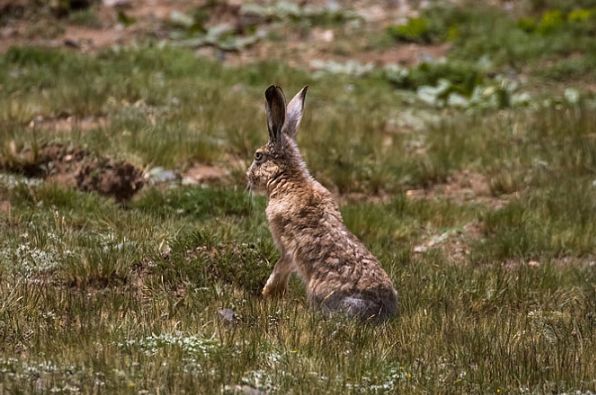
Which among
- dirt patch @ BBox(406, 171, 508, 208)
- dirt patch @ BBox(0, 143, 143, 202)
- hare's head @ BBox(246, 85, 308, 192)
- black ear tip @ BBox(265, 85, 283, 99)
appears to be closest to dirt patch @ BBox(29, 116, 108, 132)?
dirt patch @ BBox(0, 143, 143, 202)

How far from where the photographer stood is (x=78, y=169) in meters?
11.8

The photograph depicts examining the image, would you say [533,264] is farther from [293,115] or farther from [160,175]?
[160,175]

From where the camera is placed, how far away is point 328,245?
7977 millimetres

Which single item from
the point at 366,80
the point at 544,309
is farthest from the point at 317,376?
the point at 366,80

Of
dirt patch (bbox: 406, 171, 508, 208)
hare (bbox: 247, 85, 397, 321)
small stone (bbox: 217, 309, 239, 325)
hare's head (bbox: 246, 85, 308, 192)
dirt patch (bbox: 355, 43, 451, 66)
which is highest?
hare's head (bbox: 246, 85, 308, 192)

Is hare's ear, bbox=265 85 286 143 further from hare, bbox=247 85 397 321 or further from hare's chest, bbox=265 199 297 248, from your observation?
hare's chest, bbox=265 199 297 248

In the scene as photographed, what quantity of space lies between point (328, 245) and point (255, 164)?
130 centimetres

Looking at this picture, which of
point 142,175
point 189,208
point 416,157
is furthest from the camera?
point 416,157

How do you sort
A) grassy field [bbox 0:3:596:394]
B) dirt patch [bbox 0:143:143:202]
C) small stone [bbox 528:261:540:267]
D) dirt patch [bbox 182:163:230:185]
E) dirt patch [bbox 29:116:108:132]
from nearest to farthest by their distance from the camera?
grassy field [bbox 0:3:596:394] → small stone [bbox 528:261:540:267] → dirt patch [bbox 0:143:143:202] → dirt patch [bbox 182:163:230:185] → dirt patch [bbox 29:116:108:132]

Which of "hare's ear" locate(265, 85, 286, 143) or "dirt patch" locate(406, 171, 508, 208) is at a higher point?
"hare's ear" locate(265, 85, 286, 143)

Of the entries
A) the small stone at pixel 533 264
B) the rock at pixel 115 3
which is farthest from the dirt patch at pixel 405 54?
the small stone at pixel 533 264

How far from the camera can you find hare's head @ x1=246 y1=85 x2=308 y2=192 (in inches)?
342

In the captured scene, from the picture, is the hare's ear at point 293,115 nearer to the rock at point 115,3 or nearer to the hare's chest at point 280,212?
the hare's chest at point 280,212

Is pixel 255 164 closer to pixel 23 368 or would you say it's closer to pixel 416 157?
pixel 23 368
